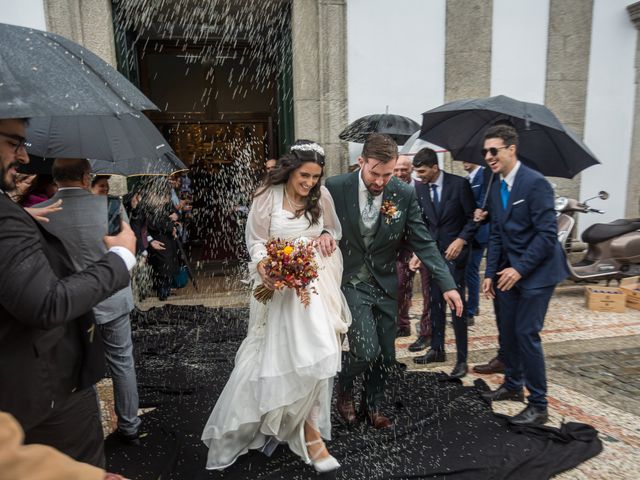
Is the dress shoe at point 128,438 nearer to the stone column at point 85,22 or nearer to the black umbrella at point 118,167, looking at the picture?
the black umbrella at point 118,167

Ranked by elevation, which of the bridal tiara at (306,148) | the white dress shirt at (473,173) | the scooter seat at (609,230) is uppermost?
the bridal tiara at (306,148)

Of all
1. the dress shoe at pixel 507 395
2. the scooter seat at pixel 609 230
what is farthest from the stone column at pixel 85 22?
the scooter seat at pixel 609 230

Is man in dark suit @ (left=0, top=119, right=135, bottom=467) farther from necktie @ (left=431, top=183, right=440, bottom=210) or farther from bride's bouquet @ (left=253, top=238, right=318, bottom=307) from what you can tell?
necktie @ (left=431, top=183, right=440, bottom=210)

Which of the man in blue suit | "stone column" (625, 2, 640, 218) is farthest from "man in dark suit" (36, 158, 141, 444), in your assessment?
"stone column" (625, 2, 640, 218)

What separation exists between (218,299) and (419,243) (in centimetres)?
473

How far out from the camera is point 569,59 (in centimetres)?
814

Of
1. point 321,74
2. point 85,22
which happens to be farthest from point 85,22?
point 321,74

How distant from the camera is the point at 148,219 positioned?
7.52 m

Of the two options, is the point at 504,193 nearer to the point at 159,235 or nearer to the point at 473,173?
the point at 473,173

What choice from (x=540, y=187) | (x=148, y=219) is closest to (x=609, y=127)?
(x=540, y=187)

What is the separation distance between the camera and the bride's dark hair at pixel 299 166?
10.4ft

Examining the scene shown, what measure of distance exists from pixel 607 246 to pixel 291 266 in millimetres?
6314

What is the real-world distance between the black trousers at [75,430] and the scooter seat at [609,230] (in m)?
7.46

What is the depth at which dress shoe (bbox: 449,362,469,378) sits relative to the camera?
15.3ft
